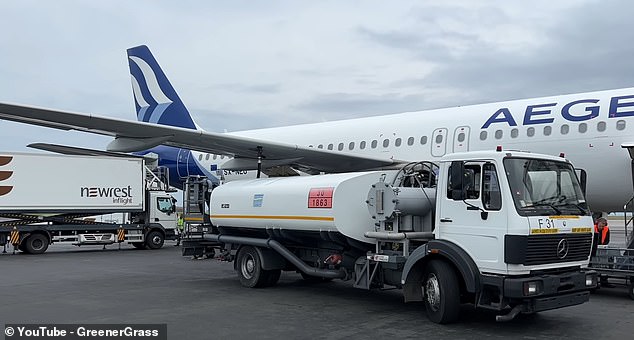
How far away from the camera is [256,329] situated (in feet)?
27.3

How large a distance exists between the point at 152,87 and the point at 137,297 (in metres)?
16.3

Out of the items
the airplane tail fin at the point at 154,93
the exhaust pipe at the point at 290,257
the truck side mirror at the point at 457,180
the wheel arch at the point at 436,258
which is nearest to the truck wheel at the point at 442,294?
the wheel arch at the point at 436,258

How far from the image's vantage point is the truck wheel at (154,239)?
80.9ft

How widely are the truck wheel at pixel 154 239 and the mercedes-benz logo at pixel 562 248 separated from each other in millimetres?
19088

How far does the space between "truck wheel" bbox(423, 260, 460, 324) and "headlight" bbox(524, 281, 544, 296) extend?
0.99m

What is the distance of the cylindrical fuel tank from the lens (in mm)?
10055

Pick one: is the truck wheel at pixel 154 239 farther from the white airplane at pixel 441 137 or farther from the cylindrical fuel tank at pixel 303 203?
the cylindrical fuel tank at pixel 303 203

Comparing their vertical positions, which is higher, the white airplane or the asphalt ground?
the white airplane

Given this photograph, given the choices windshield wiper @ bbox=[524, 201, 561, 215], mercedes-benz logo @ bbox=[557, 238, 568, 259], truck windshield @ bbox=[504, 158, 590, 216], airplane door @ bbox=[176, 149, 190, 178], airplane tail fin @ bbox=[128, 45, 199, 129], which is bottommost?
mercedes-benz logo @ bbox=[557, 238, 568, 259]

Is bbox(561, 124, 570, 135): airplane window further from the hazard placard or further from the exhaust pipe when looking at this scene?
the hazard placard

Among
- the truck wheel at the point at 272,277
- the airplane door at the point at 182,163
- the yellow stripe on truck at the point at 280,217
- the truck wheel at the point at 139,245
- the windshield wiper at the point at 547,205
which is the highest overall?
the airplane door at the point at 182,163

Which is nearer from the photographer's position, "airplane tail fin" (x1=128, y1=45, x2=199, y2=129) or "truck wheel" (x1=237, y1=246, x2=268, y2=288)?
"truck wheel" (x1=237, y1=246, x2=268, y2=288)

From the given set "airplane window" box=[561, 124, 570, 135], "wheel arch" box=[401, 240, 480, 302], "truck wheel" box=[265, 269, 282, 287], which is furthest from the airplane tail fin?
"wheel arch" box=[401, 240, 480, 302]

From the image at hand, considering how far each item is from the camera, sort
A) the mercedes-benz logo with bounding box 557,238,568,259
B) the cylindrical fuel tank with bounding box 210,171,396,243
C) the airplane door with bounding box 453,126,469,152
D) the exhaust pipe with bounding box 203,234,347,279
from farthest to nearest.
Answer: the airplane door with bounding box 453,126,469,152, the exhaust pipe with bounding box 203,234,347,279, the cylindrical fuel tank with bounding box 210,171,396,243, the mercedes-benz logo with bounding box 557,238,568,259
